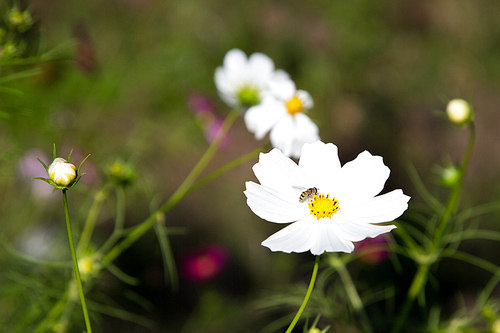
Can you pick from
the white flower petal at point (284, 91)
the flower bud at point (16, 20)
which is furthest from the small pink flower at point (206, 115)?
the flower bud at point (16, 20)

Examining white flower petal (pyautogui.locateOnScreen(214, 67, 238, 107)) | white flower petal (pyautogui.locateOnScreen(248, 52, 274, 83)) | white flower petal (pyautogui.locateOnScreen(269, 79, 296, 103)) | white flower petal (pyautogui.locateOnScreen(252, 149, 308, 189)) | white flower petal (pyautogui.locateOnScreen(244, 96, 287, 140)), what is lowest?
white flower petal (pyautogui.locateOnScreen(252, 149, 308, 189))

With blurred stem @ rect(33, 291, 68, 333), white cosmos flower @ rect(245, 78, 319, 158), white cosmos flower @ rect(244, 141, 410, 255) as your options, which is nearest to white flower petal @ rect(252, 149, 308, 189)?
white cosmos flower @ rect(244, 141, 410, 255)

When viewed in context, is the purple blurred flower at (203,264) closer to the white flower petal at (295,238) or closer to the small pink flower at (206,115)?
the small pink flower at (206,115)

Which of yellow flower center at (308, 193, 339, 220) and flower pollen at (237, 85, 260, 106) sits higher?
flower pollen at (237, 85, 260, 106)

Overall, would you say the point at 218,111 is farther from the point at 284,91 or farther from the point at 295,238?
the point at 295,238

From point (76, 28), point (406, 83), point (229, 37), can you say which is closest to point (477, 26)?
point (406, 83)

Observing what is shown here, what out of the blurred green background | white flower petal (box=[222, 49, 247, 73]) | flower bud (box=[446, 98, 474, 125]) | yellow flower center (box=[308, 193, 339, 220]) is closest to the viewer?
yellow flower center (box=[308, 193, 339, 220])

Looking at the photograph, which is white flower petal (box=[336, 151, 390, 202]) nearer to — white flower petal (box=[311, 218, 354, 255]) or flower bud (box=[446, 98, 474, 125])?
white flower petal (box=[311, 218, 354, 255])
